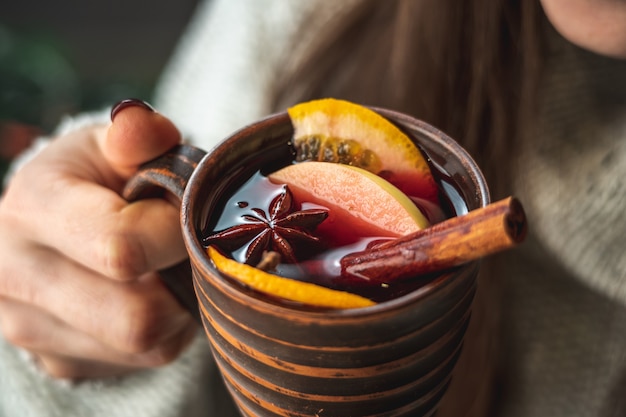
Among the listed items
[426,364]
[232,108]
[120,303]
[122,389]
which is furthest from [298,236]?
[232,108]

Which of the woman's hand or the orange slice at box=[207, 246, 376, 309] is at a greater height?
the orange slice at box=[207, 246, 376, 309]

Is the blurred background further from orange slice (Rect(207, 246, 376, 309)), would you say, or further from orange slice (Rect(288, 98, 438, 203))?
orange slice (Rect(207, 246, 376, 309))

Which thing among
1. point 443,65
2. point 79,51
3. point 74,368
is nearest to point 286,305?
point 74,368

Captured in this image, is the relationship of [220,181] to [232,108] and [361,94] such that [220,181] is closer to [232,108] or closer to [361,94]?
[361,94]

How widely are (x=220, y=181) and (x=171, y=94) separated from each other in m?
0.95

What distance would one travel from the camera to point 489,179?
3.01 ft

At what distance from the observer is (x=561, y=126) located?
96cm

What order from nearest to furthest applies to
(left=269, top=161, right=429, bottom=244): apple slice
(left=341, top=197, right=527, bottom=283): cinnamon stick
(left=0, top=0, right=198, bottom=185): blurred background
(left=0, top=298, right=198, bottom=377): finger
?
1. (left=341, top=197, right=527, bottom=283): cinnamon stick
2. (left=269, top=161, right=429, bottom=244): apple slice
3. (left=0, top=298, right=198, bottom=377): finger
4. (left=0, top=0, right=198, bottom=185): blurred background

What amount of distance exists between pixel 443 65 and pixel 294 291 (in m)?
0.66

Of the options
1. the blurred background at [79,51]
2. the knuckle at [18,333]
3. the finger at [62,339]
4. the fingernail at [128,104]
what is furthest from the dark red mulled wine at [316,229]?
the blurred background at [79,51]

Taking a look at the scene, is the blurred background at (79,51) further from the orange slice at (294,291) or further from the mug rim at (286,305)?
the orange slice at (294,291)

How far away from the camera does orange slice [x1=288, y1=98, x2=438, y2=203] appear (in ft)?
1.71

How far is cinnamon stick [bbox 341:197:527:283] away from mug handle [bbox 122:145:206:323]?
0.16 metres

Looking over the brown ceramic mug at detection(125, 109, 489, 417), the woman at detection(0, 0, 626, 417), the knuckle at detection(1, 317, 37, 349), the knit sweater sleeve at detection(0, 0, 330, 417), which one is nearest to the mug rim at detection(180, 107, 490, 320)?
the brown ceramic mug at detection(125, 109, 489, 417)
